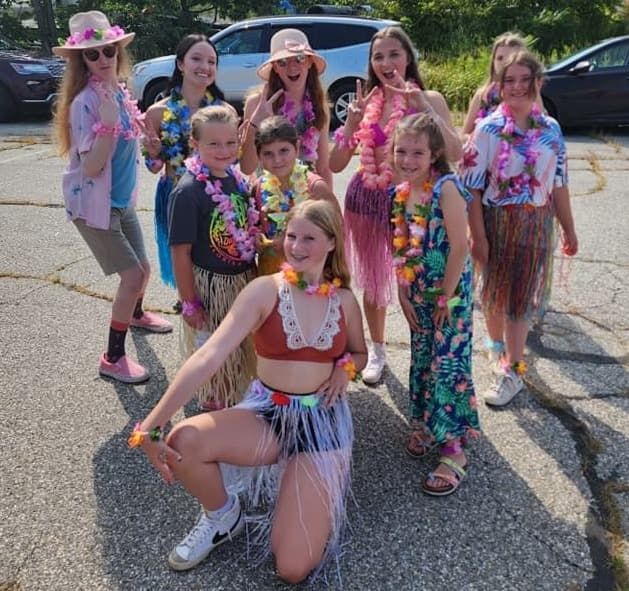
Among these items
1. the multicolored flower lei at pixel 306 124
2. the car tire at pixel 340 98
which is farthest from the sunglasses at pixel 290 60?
the car tire at pixel 340 98

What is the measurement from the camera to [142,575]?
221cm

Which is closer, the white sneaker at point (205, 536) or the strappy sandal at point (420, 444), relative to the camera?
the white sneaker at point (205, 536)

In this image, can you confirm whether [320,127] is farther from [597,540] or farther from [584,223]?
[584,223]

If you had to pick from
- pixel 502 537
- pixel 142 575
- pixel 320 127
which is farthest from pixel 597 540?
pixel 320 127

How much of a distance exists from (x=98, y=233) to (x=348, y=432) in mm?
1676

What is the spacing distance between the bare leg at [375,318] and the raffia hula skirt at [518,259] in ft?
1.82

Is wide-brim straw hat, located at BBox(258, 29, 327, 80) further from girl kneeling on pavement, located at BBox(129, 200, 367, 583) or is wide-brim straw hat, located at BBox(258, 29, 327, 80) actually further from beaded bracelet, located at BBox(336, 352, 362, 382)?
beaded bracelet, located at BBox(336, 352, 362, 382)

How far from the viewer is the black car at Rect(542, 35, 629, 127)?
920 centimetres

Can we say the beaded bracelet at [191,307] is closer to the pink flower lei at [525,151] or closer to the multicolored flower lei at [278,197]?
the multicolored flower lei at [278,197]

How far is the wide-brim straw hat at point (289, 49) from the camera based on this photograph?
314 cm

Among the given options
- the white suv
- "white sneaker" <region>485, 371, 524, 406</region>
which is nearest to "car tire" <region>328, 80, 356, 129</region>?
the white suv

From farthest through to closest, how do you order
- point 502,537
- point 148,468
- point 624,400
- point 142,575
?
1. point 624,400
2. point 148,468
3. point 502,537
4. point 142,575

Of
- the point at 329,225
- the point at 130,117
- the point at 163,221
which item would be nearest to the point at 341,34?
the point at 163,221

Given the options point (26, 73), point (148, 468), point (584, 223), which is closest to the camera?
point (148, 468)
